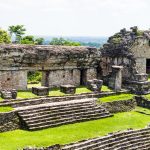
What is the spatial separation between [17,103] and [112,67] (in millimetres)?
7456

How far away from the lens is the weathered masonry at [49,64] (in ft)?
69.2

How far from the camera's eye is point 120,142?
55.6 ft

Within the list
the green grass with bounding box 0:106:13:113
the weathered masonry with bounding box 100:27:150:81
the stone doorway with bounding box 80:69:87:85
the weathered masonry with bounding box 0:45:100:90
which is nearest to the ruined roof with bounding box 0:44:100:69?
the weathered masonry with bounding box 0:45:100:90

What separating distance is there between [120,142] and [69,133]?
2165mm

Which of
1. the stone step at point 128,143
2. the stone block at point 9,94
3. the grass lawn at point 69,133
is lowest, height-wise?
the stone step at point 128,143

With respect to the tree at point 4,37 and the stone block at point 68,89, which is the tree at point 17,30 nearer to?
the tree at point 4,37

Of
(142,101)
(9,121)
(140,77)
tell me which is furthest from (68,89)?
(140,77)

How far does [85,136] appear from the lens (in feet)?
54.8

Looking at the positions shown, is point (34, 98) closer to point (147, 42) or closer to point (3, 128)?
point (3, 128)

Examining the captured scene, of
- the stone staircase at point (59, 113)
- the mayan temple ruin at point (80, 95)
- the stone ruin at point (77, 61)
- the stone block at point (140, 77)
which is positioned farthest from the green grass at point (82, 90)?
the stone block at point (140, 77)

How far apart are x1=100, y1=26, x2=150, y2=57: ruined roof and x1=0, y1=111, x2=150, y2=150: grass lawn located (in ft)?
20.0

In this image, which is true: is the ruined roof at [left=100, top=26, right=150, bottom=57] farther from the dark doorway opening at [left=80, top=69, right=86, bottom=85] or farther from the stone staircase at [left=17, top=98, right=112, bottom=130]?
the stone staircase at [left=17, top=98, right=112, bottom=130]

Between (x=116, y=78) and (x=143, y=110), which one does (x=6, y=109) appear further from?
(x=116, y=78)

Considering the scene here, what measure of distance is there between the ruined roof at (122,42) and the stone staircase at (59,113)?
18.2 ft
